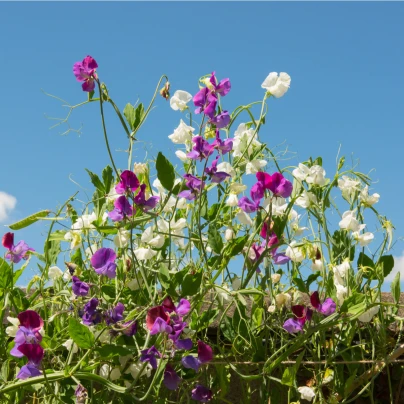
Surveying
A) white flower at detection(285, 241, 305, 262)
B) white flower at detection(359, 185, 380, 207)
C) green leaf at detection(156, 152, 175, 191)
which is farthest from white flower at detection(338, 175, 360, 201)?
green leaf at detection(156, 152, 175, 191)

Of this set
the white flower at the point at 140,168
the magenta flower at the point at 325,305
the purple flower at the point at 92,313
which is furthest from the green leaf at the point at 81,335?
the magenta flower at the point at 325,305

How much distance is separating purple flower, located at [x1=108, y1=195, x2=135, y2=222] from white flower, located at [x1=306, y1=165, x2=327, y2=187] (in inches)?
21.6

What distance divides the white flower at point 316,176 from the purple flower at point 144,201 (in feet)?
1.59

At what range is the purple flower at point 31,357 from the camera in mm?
1633

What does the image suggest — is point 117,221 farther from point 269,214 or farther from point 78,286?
point 269,214

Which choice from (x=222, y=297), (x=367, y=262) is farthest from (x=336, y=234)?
(x=222, y=297)

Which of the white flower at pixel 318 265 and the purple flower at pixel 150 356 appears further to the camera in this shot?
the white flower at pixel 318 265

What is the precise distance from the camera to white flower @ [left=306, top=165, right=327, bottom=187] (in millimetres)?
1968

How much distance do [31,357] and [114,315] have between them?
0.72 feet

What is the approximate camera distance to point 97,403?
1.89 meters

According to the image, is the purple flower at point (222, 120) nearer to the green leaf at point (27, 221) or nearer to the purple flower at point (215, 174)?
the purple flower at point (215, 174)

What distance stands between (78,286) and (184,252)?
38cm

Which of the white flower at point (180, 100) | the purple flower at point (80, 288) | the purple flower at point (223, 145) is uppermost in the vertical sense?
the white flower at point (180, 100)

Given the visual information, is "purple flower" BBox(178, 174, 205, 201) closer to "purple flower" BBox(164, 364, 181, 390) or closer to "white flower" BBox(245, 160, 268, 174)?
"white flower" BBox(245, 160, 268, 174)
